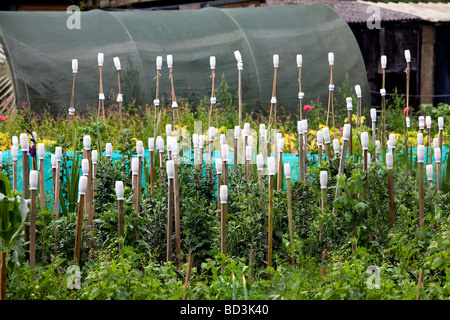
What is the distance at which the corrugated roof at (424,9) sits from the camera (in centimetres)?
1090

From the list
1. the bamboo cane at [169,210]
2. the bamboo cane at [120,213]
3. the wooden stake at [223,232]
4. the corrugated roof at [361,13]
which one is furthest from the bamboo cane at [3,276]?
the corrugated roof at [361,13]

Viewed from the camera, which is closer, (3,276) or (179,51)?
(3,276)

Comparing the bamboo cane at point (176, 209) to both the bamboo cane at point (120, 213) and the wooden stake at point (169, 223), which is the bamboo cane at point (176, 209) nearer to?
the wooden stake at point (169, 223)

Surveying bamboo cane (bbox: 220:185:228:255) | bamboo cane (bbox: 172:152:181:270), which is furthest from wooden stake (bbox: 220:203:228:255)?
bamboo cane (bbox: 172:152:181:270)

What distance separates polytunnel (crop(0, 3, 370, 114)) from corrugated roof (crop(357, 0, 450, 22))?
1.84 m

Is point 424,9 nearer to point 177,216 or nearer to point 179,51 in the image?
point 179,51

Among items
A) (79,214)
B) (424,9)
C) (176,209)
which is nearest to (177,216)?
(176,209)

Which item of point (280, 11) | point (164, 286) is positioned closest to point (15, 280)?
point (164, 286)

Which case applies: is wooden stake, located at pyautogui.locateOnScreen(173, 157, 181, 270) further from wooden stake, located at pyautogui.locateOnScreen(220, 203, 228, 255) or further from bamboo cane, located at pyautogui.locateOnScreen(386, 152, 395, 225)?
bamboo cane, located at pyautogui.locateOnScreen(386, 152, 395, 225)

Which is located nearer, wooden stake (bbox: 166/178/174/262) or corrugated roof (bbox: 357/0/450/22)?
wooden stake (bbox: 166/178/174/262)

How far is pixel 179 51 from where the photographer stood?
8.97 m

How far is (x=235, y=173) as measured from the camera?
13.2 ft

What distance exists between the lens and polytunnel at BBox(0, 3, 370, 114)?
8289 millimetres

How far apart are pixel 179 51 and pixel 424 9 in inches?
187
